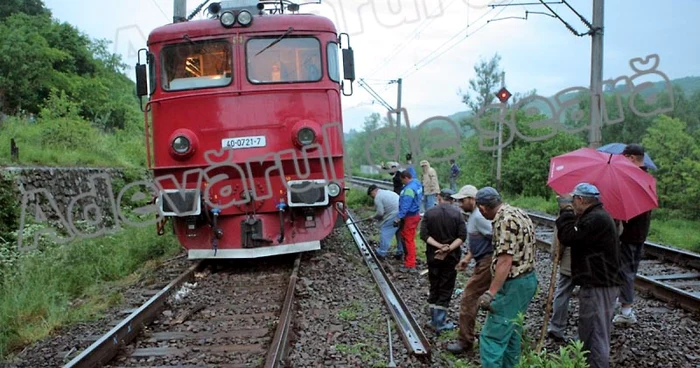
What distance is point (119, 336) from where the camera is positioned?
4832 millimetres

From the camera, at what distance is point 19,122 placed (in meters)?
15.8

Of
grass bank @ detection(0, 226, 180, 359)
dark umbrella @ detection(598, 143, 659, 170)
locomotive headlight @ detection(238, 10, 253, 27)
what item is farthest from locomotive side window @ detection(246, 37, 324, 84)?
dark umbrella @ detection(598, 143, 659, 170)

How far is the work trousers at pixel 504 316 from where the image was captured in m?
4.11

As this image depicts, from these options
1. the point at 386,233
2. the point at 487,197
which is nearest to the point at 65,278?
the point at 386,233

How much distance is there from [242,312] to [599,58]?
10540mm

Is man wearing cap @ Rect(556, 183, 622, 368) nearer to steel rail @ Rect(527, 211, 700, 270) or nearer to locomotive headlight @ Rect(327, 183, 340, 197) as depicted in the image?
locomotive headlight @ Rect(327, 183, 340, 197)

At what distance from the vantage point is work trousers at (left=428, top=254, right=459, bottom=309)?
5.58 metres

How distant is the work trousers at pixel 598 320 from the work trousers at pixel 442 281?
5.26ft

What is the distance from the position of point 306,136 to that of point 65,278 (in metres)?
3.87

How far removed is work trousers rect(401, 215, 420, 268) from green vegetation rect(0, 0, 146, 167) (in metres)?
7.98

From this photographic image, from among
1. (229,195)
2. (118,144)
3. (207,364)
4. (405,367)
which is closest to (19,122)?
(118,144)

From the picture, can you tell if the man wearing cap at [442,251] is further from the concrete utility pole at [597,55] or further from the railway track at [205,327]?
the concrete utility pole at [597,55]

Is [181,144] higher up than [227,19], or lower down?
lower down

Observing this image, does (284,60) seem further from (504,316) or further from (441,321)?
(504,316)
